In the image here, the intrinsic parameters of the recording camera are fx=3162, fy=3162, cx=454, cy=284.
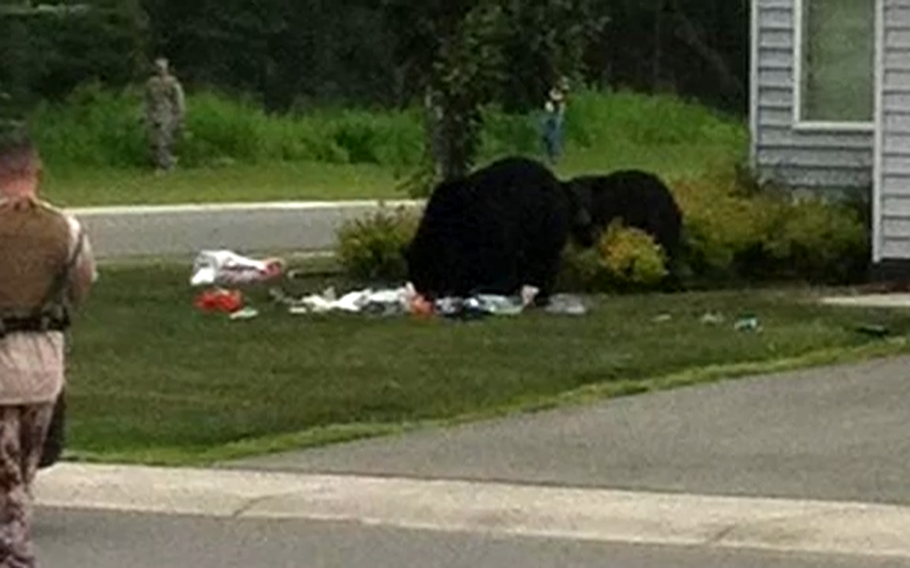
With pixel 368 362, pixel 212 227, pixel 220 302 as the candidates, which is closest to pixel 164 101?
pixel 212 227

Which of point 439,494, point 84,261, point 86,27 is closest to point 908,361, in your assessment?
point 439,494

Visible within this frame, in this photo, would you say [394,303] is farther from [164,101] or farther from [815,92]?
[164,101]

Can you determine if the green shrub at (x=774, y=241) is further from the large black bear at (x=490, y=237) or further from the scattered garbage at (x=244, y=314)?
the scattered garbage at (x=244, y=314)

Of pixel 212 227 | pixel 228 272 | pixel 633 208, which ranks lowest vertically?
pixel 212 227

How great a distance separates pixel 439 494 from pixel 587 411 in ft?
9.63

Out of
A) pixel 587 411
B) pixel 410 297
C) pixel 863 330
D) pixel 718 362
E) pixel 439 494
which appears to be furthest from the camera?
pixel 410 297

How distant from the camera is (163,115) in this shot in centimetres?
4388

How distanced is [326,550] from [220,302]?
9666mm

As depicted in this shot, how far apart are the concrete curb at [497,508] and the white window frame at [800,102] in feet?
37.7

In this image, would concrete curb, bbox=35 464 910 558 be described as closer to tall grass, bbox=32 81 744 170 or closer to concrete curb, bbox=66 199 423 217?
concrete curb, bbox=66 199 423 217

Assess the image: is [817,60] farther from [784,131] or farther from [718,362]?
[718,362]

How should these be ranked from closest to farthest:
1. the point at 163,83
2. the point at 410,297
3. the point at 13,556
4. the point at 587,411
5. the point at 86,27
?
1. the point at 13,556
2. the point at 587,411
3. the point at 410,297
4. the point at 163,83
5. the point at 86,27

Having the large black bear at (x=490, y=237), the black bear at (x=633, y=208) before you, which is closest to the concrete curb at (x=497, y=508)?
the large black bear at (x=490, y=237)

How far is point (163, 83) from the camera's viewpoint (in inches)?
1719
